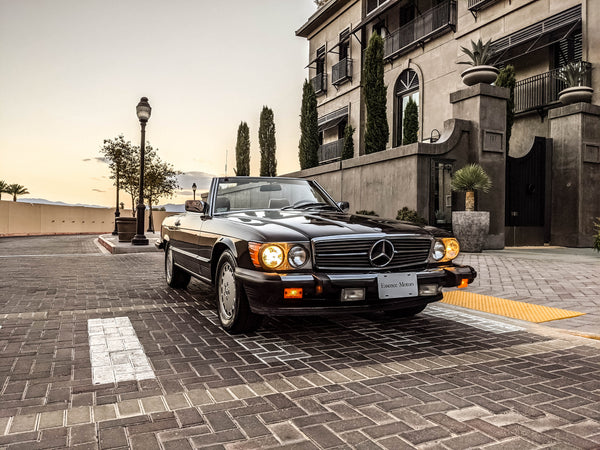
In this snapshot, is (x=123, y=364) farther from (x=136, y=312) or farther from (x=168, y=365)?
(x=136, y=312)

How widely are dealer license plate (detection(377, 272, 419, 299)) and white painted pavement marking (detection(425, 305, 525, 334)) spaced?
1.16 meters

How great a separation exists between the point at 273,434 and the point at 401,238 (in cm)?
220

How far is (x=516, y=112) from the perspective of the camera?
1742 cm

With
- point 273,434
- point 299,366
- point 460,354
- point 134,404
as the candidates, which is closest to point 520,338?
point 460,354

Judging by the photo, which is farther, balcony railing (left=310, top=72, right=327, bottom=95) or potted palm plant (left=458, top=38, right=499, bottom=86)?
balcony railing (left=310, top=72, right=327, bottom=95)

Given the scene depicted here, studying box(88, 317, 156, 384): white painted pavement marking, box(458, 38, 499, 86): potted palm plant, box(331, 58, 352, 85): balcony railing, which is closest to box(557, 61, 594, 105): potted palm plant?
box(458, 38, 499, 86): potted palm plant

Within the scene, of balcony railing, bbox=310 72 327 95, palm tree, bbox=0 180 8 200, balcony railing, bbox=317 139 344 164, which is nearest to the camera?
balcony railing, bbox=317 139 344 164

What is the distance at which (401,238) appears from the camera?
13.1 feet

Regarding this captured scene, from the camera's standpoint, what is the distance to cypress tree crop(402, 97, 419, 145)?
2142 cm

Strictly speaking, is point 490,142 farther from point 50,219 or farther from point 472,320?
point 50,219

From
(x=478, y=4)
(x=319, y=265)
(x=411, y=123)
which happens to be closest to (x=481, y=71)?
(x=478, y=4)

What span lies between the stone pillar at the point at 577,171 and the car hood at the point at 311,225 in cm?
1263

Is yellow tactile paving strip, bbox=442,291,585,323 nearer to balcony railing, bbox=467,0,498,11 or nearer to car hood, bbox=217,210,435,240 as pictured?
car hood, bbox=217,210,435,240

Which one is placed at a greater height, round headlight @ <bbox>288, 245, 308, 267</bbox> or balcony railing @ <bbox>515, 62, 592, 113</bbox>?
balcony railing @ <bbox>515, 62, 592, 113</bbox>
